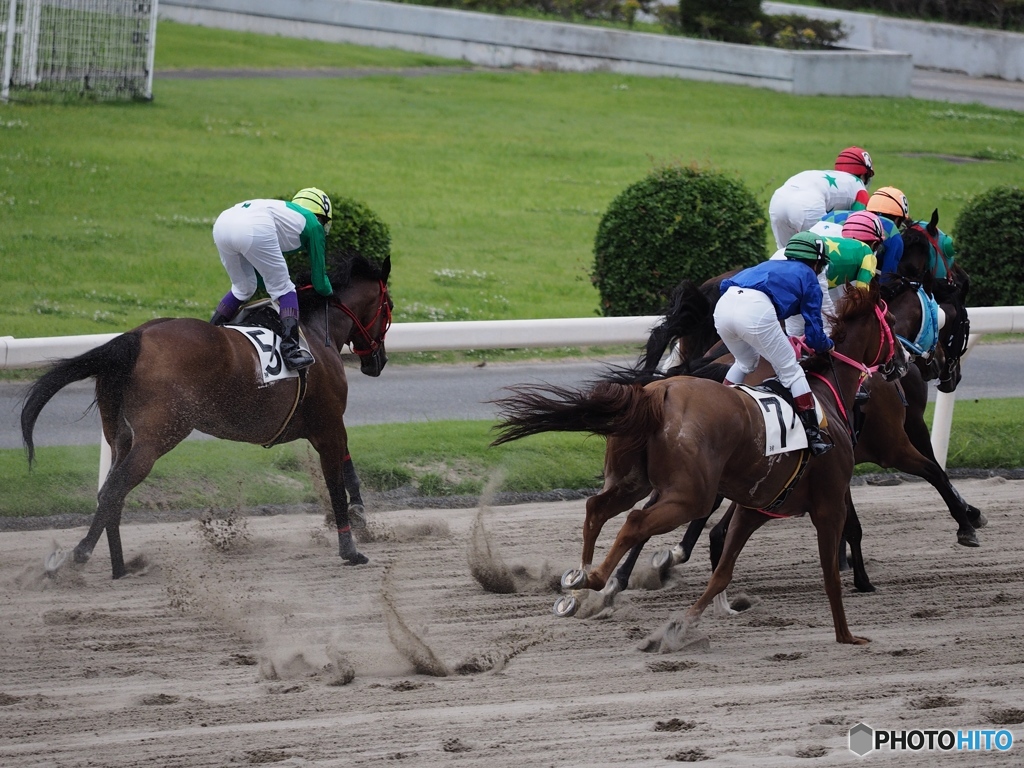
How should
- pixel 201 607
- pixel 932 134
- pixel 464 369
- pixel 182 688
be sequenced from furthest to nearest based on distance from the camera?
pixel 932 134 → pixel 464 369 → pixel 201 607 → pixel 182 688

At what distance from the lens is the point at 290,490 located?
784 centimetres

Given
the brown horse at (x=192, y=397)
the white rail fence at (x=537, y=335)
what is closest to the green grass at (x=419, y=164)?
the white rail fence at (x=537, y=335)

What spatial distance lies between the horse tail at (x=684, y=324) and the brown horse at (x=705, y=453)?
1.09 meters

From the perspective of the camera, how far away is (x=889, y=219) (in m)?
7.70

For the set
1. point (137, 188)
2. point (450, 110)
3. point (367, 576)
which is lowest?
point (367, 576)

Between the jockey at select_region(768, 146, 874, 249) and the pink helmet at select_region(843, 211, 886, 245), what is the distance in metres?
0.79

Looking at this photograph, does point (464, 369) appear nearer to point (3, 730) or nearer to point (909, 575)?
point (909, 575)

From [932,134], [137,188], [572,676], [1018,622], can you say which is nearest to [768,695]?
[572,676]

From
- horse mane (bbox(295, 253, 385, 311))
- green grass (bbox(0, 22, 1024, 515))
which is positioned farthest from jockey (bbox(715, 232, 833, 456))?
green grass (bbox(0, 22, 1024, 515))

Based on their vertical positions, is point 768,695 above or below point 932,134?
below

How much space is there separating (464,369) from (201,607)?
5.44 m

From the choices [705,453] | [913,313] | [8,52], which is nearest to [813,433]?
[705,453]

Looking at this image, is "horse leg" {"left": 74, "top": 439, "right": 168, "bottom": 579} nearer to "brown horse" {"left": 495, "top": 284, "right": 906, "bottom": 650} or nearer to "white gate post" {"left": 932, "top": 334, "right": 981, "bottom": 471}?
"brown horse" {"left": 495, "top": 284, "right": 906, "bottom": 650}

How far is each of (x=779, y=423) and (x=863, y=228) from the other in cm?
181
